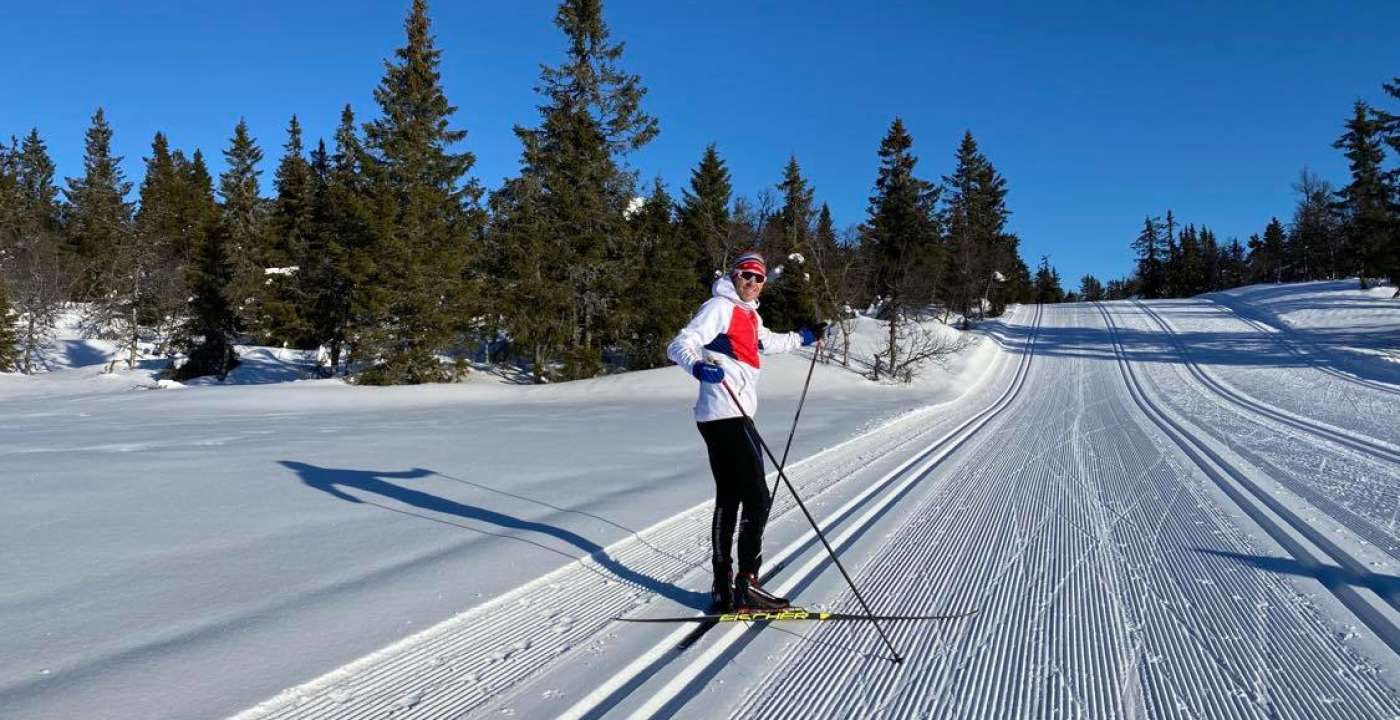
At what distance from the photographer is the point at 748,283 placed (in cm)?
393

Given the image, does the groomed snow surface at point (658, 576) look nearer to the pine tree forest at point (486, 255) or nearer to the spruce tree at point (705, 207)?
the pine tree forest at point (486, 255)

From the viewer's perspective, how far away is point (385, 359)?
23172 mm

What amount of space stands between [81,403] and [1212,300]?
6051cm

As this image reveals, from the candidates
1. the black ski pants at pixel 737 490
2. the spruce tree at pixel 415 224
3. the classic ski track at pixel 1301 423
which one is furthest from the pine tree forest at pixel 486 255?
the black ski pants at pixel 737 490

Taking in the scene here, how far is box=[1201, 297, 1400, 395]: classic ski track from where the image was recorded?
17469mm

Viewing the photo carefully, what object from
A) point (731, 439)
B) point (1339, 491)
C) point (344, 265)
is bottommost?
point (1339, 491)

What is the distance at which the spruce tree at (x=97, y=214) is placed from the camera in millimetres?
44875

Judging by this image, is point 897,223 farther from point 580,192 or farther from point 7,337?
point 7,337

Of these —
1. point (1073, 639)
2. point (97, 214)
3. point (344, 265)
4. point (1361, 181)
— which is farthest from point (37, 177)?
point (1361, 181)

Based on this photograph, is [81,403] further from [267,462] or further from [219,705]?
[219,705]

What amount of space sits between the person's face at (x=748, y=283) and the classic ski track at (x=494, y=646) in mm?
1810

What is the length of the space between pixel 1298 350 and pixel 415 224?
32977mm

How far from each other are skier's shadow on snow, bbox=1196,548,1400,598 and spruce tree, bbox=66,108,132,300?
4541cm

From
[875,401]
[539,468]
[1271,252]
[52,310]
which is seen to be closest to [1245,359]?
[875,401]
